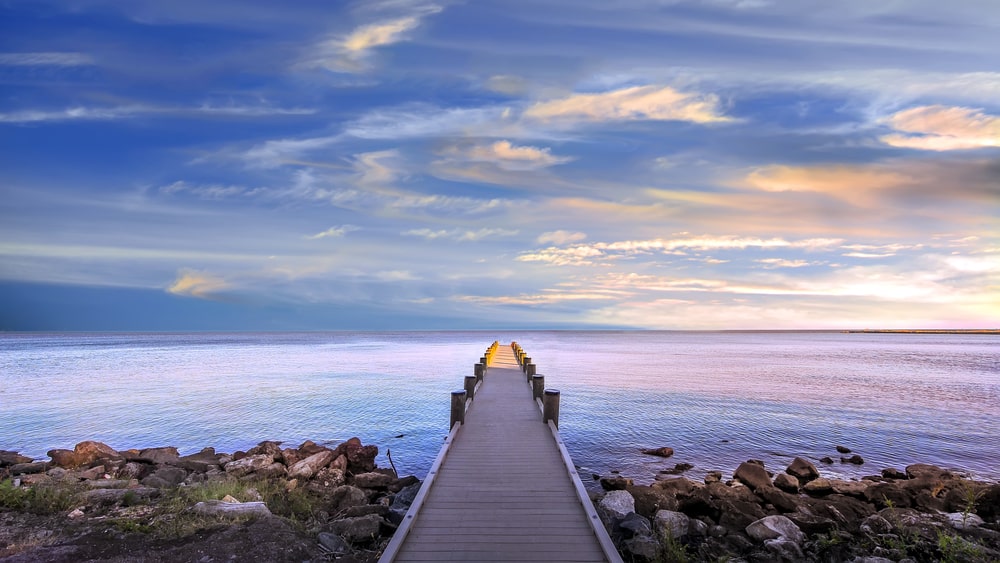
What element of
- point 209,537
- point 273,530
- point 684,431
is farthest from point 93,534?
point 684,431

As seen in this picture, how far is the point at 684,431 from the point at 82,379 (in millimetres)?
44196

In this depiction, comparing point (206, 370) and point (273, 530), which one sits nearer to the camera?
point (273, 530)

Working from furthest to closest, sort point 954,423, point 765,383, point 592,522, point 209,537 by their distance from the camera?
1. point 765,383
2. point 954,423
3. point 209,537
4. point 592,522

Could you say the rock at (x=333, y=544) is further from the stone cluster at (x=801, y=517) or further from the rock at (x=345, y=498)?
the stone cluster at (x=801, y=517)

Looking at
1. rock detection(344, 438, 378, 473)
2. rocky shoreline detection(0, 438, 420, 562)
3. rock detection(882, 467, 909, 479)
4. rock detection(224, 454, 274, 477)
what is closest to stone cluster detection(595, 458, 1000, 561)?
rock detection(882, 467, 909, 479)

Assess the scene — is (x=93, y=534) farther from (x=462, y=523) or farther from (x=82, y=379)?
(x=82, y=379)

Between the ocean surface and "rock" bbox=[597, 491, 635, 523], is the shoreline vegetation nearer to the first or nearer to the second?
"rock" bbox=[597, 491, 635, 523]

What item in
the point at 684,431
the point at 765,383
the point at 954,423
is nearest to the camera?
the point at 684,431

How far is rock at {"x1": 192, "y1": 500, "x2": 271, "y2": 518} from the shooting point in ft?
31.1

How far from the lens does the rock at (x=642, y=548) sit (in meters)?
8.81

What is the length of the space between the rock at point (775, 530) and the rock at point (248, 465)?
11.8 meters

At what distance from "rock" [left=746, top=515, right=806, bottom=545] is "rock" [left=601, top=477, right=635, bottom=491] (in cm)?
381

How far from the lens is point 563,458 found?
1096 centimetres

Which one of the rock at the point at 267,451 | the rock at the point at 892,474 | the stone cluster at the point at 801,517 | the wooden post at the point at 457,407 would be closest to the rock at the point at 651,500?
the stone cluster at the point at 801,517
